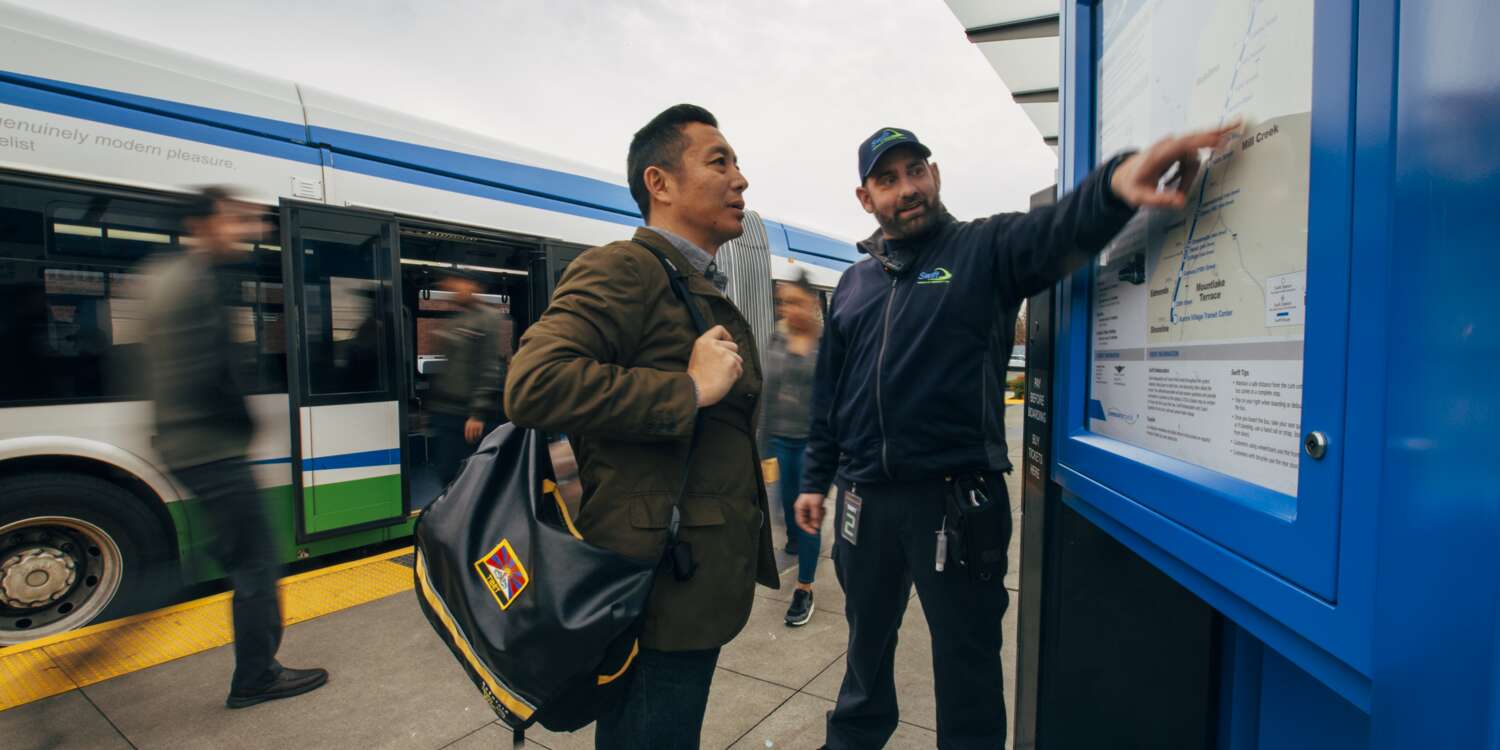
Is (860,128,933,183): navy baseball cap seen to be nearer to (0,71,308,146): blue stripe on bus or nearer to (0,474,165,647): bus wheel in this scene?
(0,71,308,146): blue stripe on bus

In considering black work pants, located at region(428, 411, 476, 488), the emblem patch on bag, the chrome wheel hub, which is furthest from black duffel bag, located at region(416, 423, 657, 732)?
Answer: the chrome wheel hub

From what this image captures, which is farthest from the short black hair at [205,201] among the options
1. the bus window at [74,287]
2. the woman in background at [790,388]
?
the woman in background at [790,388]

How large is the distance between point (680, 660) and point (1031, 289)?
1.16 metres

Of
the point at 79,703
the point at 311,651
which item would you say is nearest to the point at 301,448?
the point at 311,651

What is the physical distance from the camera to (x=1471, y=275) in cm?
61

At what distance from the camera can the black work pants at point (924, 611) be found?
1.88m

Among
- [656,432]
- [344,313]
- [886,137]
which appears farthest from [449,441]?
[656,432]

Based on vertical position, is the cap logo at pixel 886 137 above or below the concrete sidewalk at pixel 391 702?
above

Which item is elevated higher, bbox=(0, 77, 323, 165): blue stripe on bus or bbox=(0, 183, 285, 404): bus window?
bbox=(0, 77, 323, 165): blue stripe on bus

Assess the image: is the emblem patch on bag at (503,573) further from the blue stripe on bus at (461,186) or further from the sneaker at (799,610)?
the blue stripe on bus at (461,186)

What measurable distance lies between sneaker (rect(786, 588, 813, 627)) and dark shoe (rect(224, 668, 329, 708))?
2.14 m

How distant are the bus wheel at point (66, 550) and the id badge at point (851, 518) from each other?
3.95m

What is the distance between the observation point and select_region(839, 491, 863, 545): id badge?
6.81ft

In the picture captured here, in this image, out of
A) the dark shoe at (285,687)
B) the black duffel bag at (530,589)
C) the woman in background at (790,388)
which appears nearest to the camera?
the black duffel bag at (530,589)
